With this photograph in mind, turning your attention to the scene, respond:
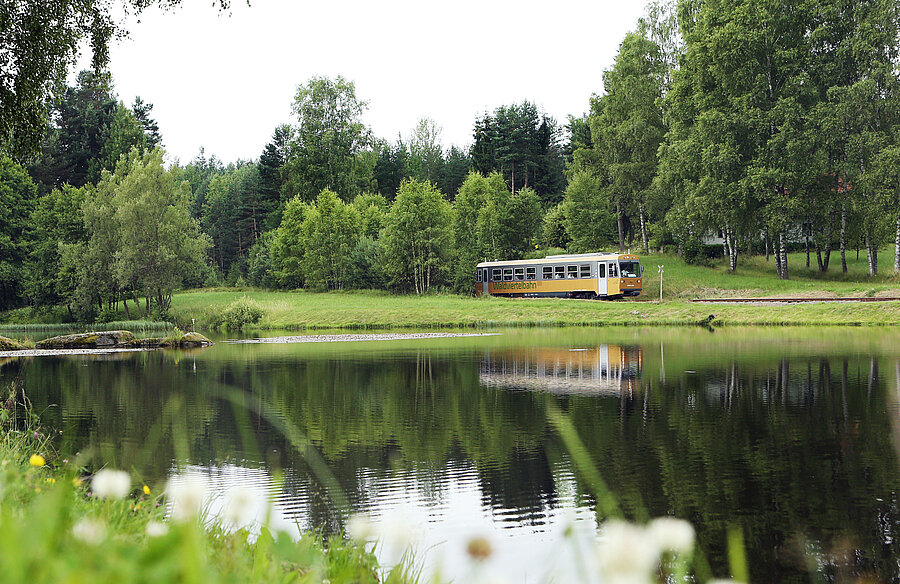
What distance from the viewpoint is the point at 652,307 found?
3738 centimetres

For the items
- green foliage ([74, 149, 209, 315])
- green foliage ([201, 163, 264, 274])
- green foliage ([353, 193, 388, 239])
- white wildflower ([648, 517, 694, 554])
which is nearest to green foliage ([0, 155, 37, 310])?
green foliage ([74, 149, 209, 315])

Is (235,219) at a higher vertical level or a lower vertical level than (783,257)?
higher

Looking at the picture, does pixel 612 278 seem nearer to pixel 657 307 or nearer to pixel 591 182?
pixel 657 307

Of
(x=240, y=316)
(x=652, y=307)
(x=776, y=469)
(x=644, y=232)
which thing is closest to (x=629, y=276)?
(x=652, y=307)

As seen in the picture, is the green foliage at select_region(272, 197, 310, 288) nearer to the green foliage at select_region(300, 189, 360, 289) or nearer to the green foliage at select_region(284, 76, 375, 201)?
the green foliage at select_region(300, 189, 360, 289)

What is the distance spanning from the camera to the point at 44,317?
Result: 5209cm

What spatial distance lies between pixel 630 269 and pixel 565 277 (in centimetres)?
387

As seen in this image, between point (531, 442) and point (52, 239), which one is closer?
point (531, 442)

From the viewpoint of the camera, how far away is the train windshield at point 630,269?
43741mm

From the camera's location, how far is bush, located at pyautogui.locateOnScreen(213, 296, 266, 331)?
41969 millimetres

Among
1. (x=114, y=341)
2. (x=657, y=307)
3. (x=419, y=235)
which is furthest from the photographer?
(x=419, y=235)

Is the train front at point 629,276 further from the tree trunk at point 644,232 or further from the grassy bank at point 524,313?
the tree trunk at point 644,232

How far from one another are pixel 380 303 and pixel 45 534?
148ft

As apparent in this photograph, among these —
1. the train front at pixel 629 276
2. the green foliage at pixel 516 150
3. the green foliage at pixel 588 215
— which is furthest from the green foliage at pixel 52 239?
the green foliage at pixel 516 150
